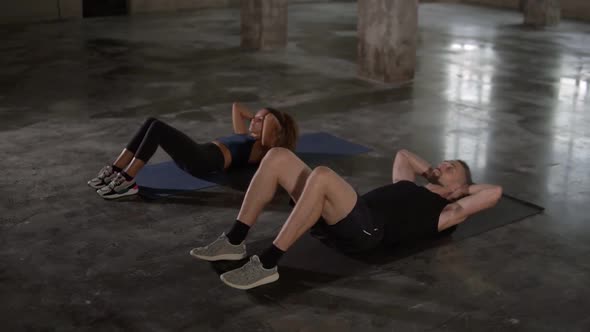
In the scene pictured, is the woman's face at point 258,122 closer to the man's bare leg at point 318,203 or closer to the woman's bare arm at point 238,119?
the woman's bare arm at point 238,119

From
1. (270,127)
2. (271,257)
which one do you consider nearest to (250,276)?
(271,257)

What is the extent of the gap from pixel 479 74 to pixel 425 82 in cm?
102

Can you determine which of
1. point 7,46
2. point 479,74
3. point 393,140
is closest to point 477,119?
point 393,140

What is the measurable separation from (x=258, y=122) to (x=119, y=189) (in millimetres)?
1159

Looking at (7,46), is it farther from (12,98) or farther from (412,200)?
→ (412,200)

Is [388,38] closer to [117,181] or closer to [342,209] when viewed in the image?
[117,181]

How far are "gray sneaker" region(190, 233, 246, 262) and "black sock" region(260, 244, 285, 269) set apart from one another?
33cm

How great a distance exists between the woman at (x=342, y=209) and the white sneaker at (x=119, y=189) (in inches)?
50.0

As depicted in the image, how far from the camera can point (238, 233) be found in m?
4.59

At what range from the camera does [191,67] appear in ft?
34.8

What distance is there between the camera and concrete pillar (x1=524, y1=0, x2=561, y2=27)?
14.8 m

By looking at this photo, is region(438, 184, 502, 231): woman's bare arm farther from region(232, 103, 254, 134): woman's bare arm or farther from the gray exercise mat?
region(232, 103, 254, 134): woman's bare arm

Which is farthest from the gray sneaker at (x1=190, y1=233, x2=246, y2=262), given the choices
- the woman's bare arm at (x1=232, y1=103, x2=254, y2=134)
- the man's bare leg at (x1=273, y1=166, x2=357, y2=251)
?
the woman's bare arm at (x1=232, y1=103, x2=254, y2=134)

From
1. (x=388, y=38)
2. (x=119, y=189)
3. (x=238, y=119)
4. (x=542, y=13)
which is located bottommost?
(x=119, y=189)
